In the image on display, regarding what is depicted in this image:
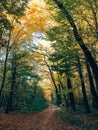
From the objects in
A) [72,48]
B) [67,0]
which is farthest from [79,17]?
[72,48]

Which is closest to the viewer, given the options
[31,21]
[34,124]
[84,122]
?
[84,122]

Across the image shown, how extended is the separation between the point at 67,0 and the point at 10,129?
8002mm

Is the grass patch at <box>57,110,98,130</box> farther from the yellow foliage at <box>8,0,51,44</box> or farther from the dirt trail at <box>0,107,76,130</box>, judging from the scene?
the yellow foliage at <box>8,0,51,44</box>

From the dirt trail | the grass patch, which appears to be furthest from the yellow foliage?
the grass patch

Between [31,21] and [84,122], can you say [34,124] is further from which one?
[31,21]

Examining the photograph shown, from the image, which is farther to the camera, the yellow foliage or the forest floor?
the yellow foliage

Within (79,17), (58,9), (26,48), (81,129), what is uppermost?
(26,48)

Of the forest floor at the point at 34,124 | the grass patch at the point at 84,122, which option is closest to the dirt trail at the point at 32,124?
the forest floor at the point at 34,124

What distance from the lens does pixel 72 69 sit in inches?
666

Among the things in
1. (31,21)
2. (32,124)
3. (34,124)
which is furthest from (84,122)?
(31,21)

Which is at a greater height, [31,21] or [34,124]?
[31,21]

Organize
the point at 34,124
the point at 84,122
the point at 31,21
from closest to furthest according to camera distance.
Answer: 1. the point at 84,122
2. the point at 34,124
3. the point at 31,21

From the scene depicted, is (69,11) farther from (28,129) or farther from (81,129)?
(28,129)

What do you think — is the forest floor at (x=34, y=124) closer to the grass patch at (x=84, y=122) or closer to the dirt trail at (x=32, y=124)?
the dirt trail at (x=32, y=124)
